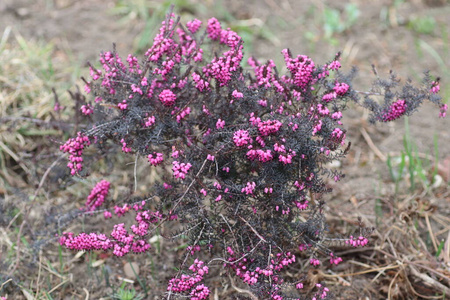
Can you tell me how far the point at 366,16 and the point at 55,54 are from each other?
2728 millimetres

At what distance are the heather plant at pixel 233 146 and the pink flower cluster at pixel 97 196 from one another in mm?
251

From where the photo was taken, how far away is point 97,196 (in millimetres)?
2451

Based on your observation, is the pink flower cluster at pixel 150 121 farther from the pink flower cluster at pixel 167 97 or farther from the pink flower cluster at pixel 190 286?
the pink flower cluster at pixel 190 286

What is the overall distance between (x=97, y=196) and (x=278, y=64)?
6.85 feet

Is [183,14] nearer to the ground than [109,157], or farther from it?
farther from it

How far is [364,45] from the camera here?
14.5ft

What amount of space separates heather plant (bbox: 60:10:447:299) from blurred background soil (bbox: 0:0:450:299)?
0.48 meters

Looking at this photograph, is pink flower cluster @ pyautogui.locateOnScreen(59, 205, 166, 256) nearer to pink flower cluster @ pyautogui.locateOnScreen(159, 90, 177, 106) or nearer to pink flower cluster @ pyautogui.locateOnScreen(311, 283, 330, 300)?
pink flower cluster @ pyautogui.locateOnScreen(159, 90, 177, 106)

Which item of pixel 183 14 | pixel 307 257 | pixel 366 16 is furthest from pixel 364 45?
pixel 307 257

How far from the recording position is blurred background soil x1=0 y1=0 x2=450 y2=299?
2547mm

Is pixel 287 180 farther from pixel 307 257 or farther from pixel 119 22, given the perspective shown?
pixel 119 22

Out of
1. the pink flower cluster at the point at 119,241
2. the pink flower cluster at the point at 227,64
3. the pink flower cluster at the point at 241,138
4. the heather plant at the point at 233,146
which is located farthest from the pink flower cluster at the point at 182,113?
the pink flower cluster at the point at 119,241

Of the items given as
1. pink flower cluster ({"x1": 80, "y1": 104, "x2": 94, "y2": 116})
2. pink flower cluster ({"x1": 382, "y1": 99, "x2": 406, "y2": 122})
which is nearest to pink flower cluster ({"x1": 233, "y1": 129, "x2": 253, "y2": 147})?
pink flower cluster ({"x1": 382, "y1": 99, "x2": 406, "y2": 122})

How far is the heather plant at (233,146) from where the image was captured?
6.53 feet
